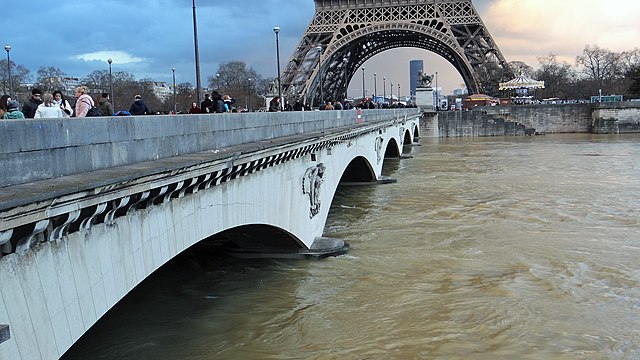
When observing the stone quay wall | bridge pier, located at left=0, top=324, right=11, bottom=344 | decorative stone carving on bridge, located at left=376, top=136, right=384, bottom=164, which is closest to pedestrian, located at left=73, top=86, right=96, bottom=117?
bridge pier, located at left=0, top=324, right=11, bottom=344

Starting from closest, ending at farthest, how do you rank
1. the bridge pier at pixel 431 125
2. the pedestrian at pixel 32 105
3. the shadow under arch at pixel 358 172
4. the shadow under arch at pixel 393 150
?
1. the pedestrian at pixel 32 105
2. the shadow under arch at pixel 358 172
3. the shadow under arch at pixel 393 150
4. the bridge pier at pixel 431 125

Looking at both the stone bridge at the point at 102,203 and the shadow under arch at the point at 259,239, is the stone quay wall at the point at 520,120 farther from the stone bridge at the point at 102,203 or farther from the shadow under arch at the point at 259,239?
the stone bridge at the point at 102,203

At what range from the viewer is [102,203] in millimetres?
5027

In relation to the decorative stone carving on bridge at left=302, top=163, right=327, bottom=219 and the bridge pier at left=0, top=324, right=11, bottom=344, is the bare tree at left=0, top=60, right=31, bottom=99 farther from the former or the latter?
the bridge pier at left=0, top=324, right=11, bottom=344

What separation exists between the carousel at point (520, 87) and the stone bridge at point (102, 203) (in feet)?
191

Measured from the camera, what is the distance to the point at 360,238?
52.5 feet

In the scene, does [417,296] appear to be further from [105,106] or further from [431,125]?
[431,125]

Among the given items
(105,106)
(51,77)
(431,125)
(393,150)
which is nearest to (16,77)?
(51,77)

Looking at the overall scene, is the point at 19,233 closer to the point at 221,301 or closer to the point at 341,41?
the point at 221,301

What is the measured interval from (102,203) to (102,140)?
37.1 inches

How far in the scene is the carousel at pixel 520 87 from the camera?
6485cm

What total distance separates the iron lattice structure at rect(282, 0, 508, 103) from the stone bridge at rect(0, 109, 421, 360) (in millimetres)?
54571

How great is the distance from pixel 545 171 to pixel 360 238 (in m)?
17.0

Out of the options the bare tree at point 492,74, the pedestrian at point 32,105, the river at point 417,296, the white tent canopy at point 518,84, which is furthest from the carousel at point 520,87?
the pedestrian at point 32,105
